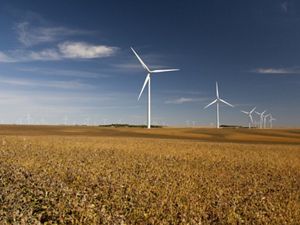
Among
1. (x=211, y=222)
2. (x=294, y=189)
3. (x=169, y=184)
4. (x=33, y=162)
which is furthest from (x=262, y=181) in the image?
(x=33, y=162)

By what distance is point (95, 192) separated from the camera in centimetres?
1473

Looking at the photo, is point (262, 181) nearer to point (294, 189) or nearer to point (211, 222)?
point (294, 189)

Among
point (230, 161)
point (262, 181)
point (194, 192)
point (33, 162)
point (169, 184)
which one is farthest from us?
point (230, 161)

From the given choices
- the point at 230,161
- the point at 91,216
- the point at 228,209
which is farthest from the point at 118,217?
the point at 230,161

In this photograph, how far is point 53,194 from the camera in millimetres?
13047

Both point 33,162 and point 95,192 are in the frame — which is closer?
point 95,192

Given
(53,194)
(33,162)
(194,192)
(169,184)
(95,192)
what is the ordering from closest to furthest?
(53,194) → (95,192) → (194,192) → (169,184) → (33,162)

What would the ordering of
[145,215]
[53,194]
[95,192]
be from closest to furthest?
1. [145,215]
2. [53,194]
3. [95,192]

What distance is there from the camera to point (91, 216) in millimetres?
10969

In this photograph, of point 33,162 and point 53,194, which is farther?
point 33,162

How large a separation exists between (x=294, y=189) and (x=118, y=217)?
989 cm

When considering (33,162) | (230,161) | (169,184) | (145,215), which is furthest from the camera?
(230,161)

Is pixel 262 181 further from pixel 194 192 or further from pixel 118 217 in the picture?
pixel 118 217

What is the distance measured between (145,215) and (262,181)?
9655mm
